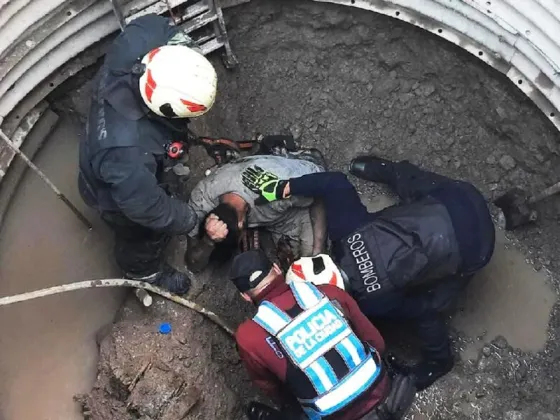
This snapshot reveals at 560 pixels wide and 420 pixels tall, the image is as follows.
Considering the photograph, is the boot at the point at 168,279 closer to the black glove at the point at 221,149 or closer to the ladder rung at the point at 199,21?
the black glove at the point at 221,149

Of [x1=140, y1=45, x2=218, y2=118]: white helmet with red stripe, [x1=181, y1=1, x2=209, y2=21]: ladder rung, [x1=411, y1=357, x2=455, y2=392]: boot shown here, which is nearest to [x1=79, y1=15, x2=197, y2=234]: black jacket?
[x1=140, y1=45, x2=218, y2=118]: white helmet with red stripe

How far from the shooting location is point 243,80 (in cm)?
521

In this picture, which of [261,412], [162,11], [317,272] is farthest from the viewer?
[162,11]

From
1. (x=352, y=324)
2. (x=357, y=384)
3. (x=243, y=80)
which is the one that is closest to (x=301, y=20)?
(x=243, y=80)

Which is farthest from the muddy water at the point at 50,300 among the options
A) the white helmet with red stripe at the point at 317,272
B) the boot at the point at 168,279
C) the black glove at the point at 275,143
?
the white helmet with red stripe at the point at 317,272

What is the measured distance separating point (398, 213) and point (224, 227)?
3.59 feet

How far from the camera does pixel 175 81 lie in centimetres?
372

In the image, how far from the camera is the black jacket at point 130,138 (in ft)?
12.6

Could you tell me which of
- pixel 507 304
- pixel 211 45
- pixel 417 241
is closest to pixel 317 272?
pixel 417 241

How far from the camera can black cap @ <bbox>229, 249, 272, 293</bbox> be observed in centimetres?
384

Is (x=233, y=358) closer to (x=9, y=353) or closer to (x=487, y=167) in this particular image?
(x=9, y=353)

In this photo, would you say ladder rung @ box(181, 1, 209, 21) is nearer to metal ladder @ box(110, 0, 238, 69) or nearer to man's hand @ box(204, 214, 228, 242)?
metal ladder @ box(110, 0, 238, 69)

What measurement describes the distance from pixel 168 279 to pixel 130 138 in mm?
1202

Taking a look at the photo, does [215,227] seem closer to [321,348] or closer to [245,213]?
[245,213]
